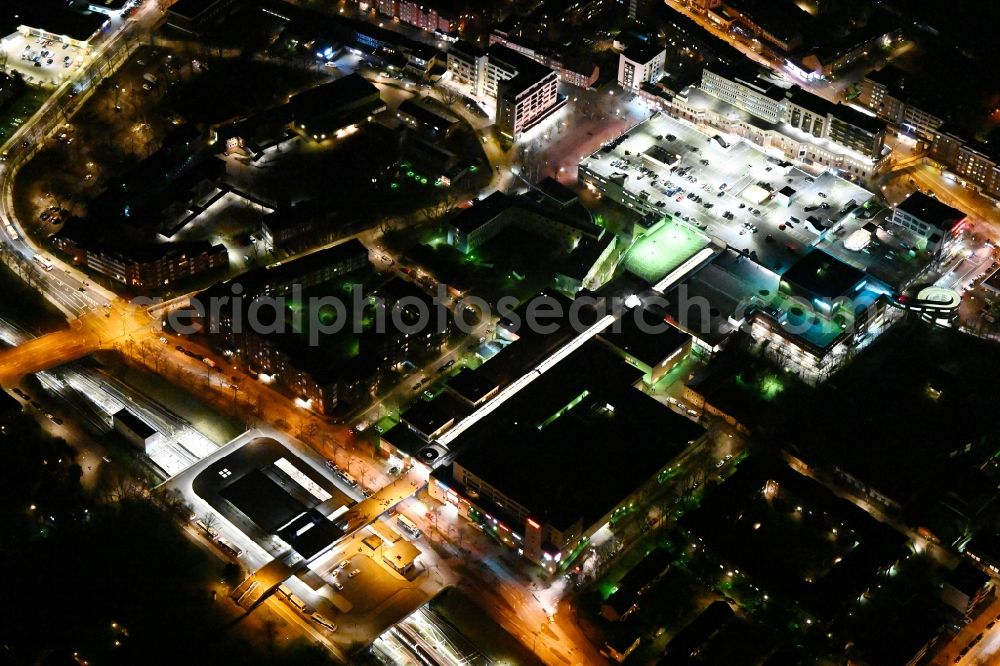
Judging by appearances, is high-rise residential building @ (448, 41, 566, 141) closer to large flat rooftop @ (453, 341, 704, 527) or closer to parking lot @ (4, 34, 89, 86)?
large flat rooftop @ (453, 341, 704, 527)

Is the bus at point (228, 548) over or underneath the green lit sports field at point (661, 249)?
underneath

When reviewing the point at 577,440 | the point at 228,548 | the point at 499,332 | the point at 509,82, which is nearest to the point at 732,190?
the point at 509,82

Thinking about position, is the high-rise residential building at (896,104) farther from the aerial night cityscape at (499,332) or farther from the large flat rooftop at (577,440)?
the large flat rooftop at (577,440)

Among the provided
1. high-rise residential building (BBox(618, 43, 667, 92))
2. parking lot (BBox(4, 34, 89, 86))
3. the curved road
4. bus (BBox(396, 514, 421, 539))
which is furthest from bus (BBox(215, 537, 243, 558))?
high-rise residential building (BBox(618, 43, 667, 92))

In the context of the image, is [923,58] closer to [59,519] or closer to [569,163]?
[569,163]

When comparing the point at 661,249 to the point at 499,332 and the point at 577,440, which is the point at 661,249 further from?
the point at 577,440

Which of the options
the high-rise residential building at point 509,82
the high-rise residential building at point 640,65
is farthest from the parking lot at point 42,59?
the high-rise residential building at point 640,65
